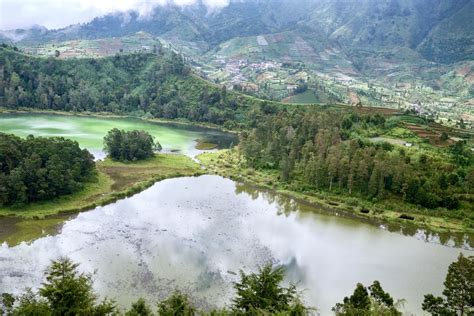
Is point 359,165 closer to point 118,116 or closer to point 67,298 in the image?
point 67,298

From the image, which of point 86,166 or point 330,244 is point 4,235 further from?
point 330,244

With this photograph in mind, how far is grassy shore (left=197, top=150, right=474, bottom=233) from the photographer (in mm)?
65562

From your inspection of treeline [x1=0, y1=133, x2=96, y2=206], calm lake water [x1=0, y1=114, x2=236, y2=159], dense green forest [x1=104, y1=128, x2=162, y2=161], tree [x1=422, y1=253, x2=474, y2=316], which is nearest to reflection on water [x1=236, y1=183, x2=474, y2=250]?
tree [x1=422, y1=253, x2=474, y2=316]

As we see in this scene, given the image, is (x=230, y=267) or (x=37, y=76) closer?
(x=230, y=267)

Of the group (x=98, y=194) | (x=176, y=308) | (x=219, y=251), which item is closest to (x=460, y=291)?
(x=176, y=308)

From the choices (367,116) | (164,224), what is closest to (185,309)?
(164,224)

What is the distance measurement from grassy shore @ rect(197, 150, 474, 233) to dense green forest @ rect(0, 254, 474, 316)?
29611 millimetres

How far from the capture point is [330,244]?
57.1 m

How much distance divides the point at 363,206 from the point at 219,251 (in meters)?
30.1

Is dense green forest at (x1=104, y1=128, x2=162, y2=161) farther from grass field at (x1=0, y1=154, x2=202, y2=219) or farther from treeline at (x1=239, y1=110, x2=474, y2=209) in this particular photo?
treeline at (x1=239, y1=110, x2=474, y2=209)

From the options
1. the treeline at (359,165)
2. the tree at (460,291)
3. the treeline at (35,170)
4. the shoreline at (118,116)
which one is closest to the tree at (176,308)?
the tree at (460,291)

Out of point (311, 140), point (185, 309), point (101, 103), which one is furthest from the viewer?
point (101, 103)

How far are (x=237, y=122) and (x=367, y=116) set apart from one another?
67733 mm

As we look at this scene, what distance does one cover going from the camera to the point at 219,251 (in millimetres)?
52344
